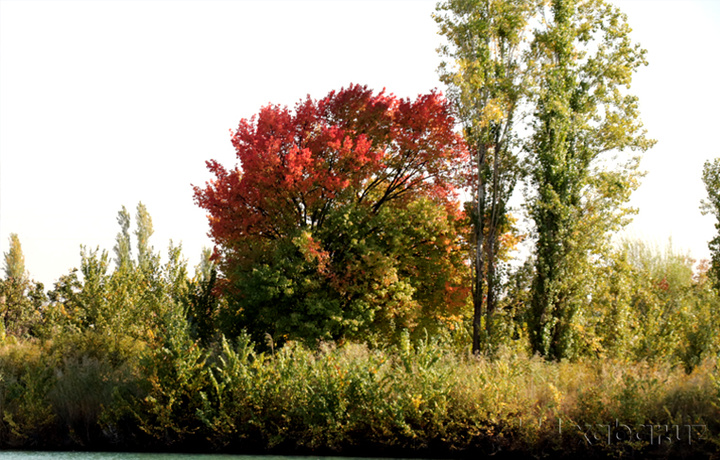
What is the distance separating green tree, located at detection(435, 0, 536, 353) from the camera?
19.3m

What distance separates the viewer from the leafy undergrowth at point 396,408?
12609mm

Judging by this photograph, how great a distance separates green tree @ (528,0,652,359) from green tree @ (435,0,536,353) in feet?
2.27

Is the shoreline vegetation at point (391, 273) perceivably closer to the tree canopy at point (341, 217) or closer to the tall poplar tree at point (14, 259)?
the tree canopy at point (341, 217)

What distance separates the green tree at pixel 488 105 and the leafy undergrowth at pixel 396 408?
4506mm

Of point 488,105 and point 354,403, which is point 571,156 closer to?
point 488,105

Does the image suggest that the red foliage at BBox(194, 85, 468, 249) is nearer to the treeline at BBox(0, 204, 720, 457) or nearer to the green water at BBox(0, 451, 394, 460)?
the treeline at BBox(0, 204, 720, 457)

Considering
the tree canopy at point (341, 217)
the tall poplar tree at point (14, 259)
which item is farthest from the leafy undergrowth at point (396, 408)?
the tall poplar tree at point (14, 259)

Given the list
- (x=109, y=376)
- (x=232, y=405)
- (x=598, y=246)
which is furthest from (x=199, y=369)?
(x=598, y=246)

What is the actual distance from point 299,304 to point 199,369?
3.81 meters

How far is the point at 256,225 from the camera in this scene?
19.2m

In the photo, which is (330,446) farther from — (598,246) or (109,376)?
(598,246)

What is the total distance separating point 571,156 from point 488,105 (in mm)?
2731

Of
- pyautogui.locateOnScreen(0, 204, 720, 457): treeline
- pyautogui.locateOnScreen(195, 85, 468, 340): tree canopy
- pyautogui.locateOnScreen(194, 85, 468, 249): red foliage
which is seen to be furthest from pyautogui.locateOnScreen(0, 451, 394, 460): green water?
pyautogui.locateOnScreen(194, 85, 468, 249): red foliage

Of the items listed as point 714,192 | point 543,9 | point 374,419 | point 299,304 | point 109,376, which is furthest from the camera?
point 714,192
